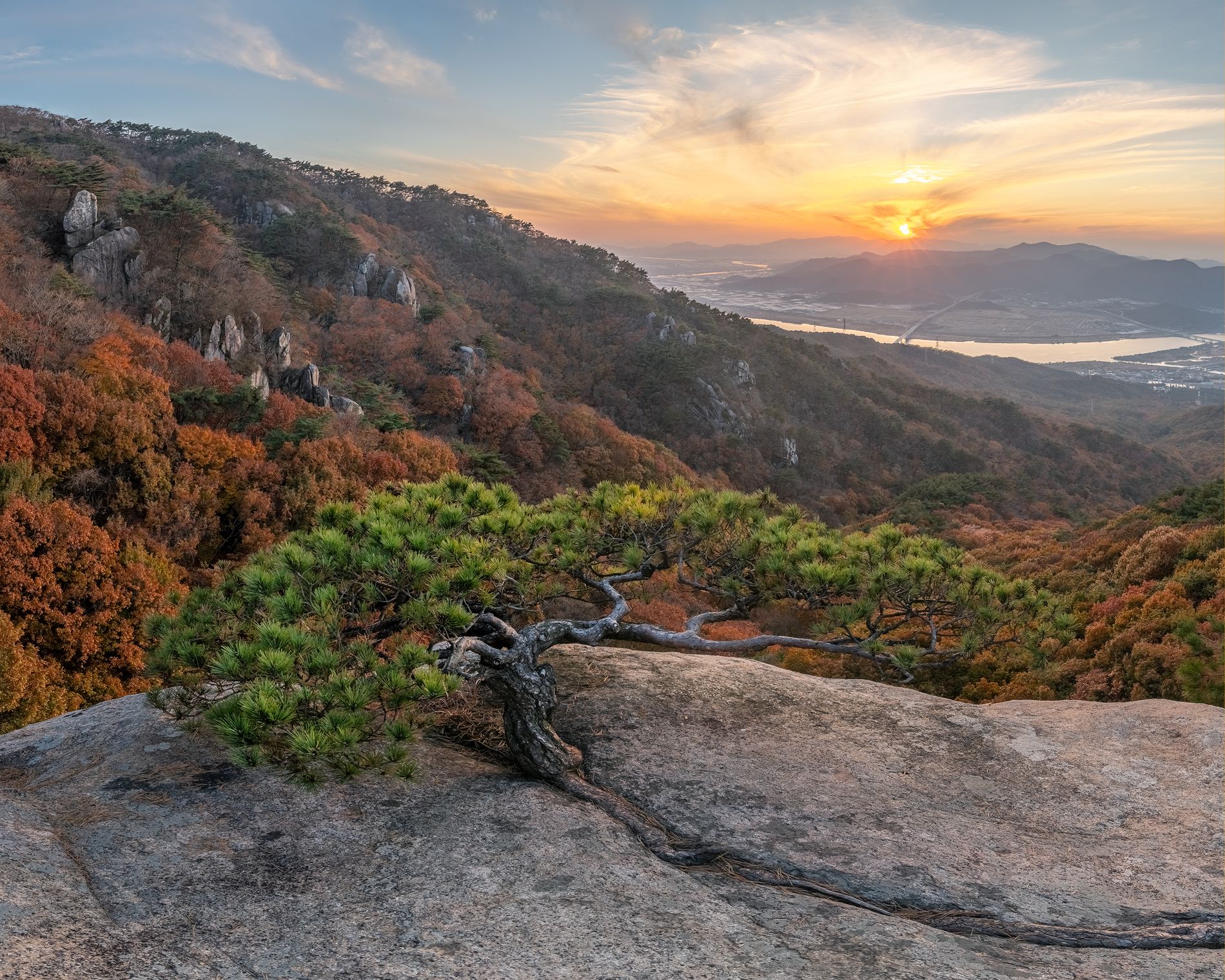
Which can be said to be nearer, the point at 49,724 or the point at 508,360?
the point at 49,724

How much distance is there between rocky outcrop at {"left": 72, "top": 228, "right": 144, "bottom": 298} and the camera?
27922 millimetres

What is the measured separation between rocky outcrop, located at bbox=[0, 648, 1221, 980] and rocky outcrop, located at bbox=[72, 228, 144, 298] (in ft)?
90.4

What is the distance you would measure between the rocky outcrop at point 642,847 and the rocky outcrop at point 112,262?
2755 cm

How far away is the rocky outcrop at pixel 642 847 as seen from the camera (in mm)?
3742

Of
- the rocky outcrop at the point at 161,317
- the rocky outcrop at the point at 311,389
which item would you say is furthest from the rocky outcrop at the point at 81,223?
the rocky outcrop at the point at 311,389

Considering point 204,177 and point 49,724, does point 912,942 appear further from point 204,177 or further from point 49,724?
point 204,177

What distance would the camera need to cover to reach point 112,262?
1138 inches

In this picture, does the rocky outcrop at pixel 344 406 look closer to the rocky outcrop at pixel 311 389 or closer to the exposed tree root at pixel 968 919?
the rocky outcrop at pixel 311 389

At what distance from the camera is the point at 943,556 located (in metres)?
7.23

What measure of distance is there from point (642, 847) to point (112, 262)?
108 feet

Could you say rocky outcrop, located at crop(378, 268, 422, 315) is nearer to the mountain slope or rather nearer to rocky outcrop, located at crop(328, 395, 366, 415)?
the mountain slope

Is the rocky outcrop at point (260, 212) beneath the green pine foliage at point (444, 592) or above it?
above

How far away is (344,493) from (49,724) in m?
15.2

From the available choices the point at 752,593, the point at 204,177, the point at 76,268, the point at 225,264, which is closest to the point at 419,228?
the point at 204,177
